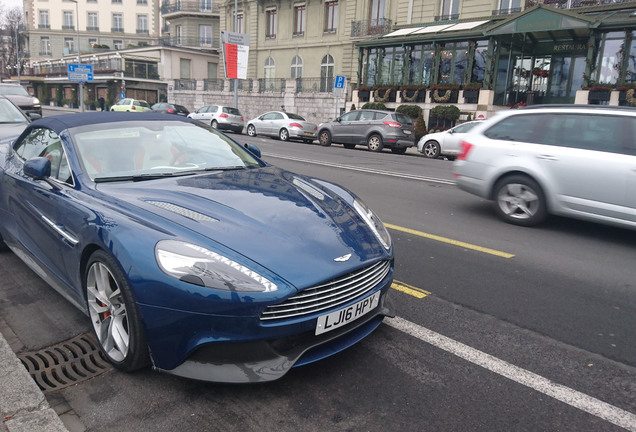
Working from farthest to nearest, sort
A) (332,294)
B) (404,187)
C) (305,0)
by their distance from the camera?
1. (305,0)
2. (404,187)
3. (332,294)

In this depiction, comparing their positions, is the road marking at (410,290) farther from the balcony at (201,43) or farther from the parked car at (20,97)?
the balcony at (201,43)

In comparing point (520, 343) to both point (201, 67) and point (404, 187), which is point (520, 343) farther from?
point (201, 67)

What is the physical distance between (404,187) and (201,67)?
50.7 meters

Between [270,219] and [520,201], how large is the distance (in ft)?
16.3

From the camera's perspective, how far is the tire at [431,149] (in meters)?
18.6

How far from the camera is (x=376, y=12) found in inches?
1367

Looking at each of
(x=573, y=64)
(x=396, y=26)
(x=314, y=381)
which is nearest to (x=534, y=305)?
(x=314, y=381)

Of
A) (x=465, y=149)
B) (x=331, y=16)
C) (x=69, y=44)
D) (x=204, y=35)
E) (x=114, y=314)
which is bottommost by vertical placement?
(x=114, y=314)

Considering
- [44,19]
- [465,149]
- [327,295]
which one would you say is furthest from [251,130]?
[44,19]

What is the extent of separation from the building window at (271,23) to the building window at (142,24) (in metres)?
41.1

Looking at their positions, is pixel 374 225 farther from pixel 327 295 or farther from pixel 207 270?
pixel 207 270

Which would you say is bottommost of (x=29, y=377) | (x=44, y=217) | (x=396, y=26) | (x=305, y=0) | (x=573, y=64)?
(x=29, y=377)

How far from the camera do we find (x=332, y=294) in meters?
2.76

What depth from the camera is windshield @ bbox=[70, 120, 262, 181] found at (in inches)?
147
